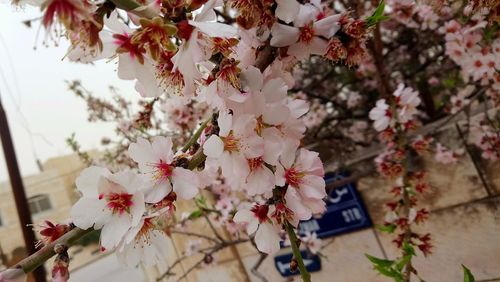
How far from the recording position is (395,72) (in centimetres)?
305

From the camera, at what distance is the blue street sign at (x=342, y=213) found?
1.99 metres

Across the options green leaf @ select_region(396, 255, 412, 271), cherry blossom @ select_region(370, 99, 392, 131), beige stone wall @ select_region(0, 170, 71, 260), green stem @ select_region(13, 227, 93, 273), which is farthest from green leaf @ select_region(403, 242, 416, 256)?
beige stone wall @ select_region(0, 170, 71, 260)

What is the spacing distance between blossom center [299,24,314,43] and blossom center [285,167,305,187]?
10.1 inches

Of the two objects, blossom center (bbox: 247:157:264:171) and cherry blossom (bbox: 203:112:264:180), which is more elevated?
cherry blossom (bbox: 203:112:264:180)

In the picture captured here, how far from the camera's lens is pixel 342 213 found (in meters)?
2.05

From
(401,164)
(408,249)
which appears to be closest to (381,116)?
(401,164)

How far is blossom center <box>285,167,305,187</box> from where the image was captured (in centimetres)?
69

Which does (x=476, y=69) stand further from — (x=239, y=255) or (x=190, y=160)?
(x=239, y=255)

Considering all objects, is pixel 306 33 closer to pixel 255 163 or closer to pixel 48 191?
pixel 255 163

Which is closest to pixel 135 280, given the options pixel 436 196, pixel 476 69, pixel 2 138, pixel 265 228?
pixel 2 138

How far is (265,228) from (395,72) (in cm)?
274


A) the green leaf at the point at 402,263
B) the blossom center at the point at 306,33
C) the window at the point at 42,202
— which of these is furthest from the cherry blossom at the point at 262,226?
the window at the point at 42,202

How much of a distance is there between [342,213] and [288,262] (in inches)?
17.6

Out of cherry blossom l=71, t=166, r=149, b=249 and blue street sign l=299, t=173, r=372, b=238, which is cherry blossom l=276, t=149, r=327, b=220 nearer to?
cherry blossom l=71, t=166, r=149, b=249
